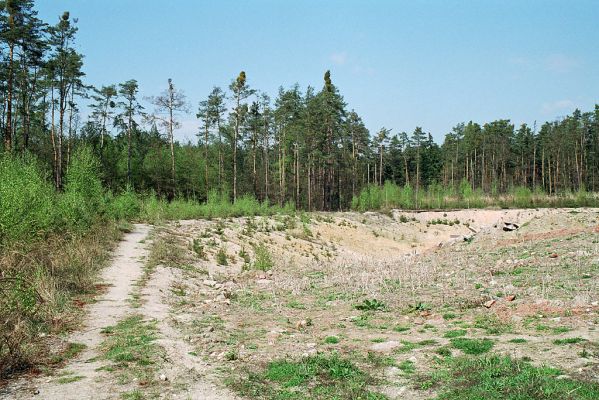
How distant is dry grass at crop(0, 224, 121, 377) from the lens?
266 inches

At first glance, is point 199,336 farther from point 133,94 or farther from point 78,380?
point 133,94

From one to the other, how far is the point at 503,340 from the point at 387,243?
29069mm

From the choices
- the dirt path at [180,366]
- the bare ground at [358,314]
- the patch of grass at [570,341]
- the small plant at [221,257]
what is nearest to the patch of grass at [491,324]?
the bare ground at [358,314]

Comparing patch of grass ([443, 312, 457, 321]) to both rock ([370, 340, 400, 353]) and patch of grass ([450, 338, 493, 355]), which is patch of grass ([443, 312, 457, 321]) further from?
rock ([370, 340, 400, 353])

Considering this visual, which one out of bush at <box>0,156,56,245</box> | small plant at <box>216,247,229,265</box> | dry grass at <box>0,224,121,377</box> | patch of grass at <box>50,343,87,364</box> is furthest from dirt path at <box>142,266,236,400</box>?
small plant at <box>216,247,229,265</box>

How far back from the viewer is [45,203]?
15242 mm

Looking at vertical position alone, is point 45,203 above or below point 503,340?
above

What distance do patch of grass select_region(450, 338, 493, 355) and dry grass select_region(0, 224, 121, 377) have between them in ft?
19.6

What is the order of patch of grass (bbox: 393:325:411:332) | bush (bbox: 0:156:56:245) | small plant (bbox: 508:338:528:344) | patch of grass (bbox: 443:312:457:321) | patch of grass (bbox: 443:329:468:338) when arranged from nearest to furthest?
small plant (bbox: 508:338:528:344) < patch of grass (bbox: 443:329:468:338) < patch of grass (bbox: 393:325:411:332) < patch of grass (bbox: 443:312:457:321) < bush (bbox: 0:156:56:245)

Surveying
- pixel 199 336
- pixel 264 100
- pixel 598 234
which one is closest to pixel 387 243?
pixel 598 234

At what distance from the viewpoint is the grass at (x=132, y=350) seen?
6.32 meters

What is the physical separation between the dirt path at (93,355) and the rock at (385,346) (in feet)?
12.3

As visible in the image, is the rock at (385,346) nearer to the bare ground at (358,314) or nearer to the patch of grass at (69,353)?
the bare ground at (358,314)

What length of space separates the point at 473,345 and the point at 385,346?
1.29 metres
